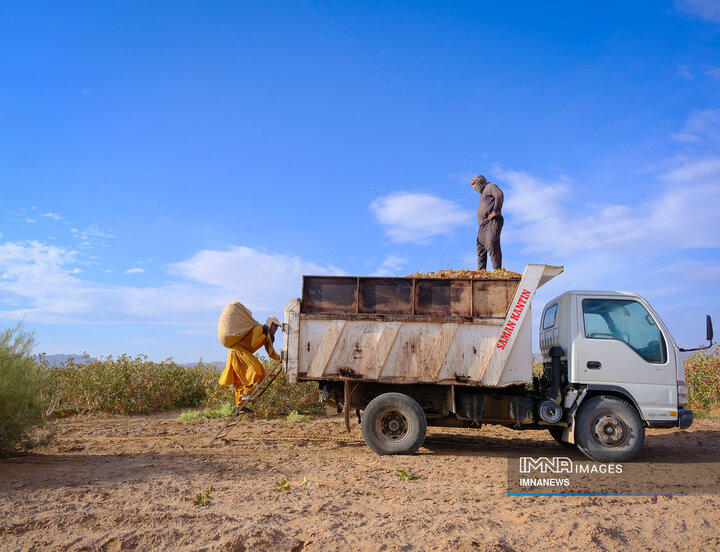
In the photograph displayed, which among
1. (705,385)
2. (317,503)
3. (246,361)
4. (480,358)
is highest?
(480,358)

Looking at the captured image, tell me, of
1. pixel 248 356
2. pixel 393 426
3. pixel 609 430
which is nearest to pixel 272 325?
pixel 248 356

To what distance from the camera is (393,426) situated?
25.8 feet

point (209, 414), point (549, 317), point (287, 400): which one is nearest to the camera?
point (549, 317)

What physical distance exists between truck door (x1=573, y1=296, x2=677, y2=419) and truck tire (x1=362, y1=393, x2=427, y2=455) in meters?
2.45

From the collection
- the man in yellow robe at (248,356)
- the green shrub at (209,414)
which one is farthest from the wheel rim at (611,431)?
the green shrub at (209,414)

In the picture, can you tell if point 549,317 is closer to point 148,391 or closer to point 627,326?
point 627,326

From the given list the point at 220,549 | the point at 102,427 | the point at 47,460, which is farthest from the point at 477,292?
the point at 102,427

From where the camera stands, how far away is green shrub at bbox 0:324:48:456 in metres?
7.00

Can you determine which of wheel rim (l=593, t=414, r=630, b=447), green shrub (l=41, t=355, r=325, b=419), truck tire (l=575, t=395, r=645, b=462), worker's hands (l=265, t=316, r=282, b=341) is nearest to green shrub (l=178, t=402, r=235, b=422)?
green shrub (l=41, t=355, r=325, b=419)

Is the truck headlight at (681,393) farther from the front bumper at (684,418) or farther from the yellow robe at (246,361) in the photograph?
the yellow robe at (246,361)

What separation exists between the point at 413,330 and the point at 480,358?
105 cm

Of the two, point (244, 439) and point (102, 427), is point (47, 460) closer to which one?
point (244, 439)

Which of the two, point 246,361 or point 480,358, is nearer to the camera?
point 480,358

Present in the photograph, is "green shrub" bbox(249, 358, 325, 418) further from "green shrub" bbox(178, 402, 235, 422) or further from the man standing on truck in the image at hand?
the man standing on truck
